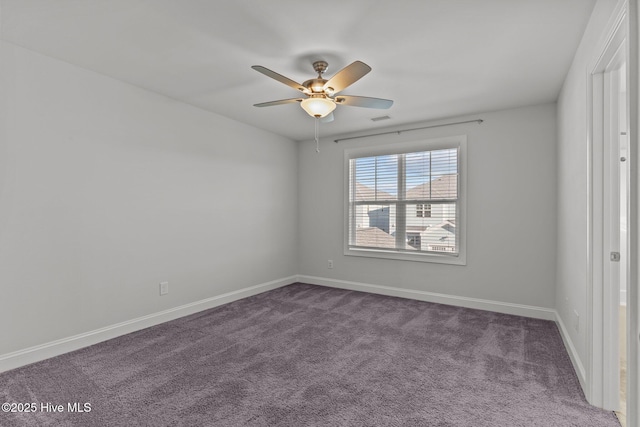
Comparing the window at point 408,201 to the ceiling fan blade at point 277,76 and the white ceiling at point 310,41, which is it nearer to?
the white ceiling at point 310,41

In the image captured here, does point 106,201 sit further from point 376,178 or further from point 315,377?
point 376,178

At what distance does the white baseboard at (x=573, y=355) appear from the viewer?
7.17 ft

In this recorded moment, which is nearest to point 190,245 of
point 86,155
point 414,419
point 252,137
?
point 86,155

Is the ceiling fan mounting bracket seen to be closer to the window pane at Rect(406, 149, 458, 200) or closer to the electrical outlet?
the window pane at Rect(406, 149, 458, 200)

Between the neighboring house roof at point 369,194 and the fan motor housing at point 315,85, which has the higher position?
the fan motor housing at point 315,85

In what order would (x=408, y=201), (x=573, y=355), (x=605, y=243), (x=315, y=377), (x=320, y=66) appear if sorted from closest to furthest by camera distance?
(x=605, y=243), (x=315, y=377), (x=573, y=355), (x=320, y=66), (x=408, y=201)

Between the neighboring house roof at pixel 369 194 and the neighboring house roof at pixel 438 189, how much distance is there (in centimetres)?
34

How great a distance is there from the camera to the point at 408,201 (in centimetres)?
464

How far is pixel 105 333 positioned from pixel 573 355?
3906 mm

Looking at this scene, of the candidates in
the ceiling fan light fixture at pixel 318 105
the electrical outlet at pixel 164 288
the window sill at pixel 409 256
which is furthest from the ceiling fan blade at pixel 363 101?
the electrical outlet at pixel 164 288

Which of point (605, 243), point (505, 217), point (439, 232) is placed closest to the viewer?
point (605, 243)

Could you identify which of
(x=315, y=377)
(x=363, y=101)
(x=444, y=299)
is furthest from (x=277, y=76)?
(x=444, y=299)

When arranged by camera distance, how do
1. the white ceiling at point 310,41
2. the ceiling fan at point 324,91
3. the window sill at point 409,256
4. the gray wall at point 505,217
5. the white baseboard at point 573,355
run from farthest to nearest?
the window sill at point 409,256 < the gray wall at point 505,217 < the ceiling fan at point 324,91 < the white baseboard at point 573,355 < the white ceiling at point 310,41

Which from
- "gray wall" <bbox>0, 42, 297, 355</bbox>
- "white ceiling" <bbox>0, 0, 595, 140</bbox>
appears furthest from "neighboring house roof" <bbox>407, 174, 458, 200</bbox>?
"gray wall" <bbox>0, 42, 297, 355</bbox>
